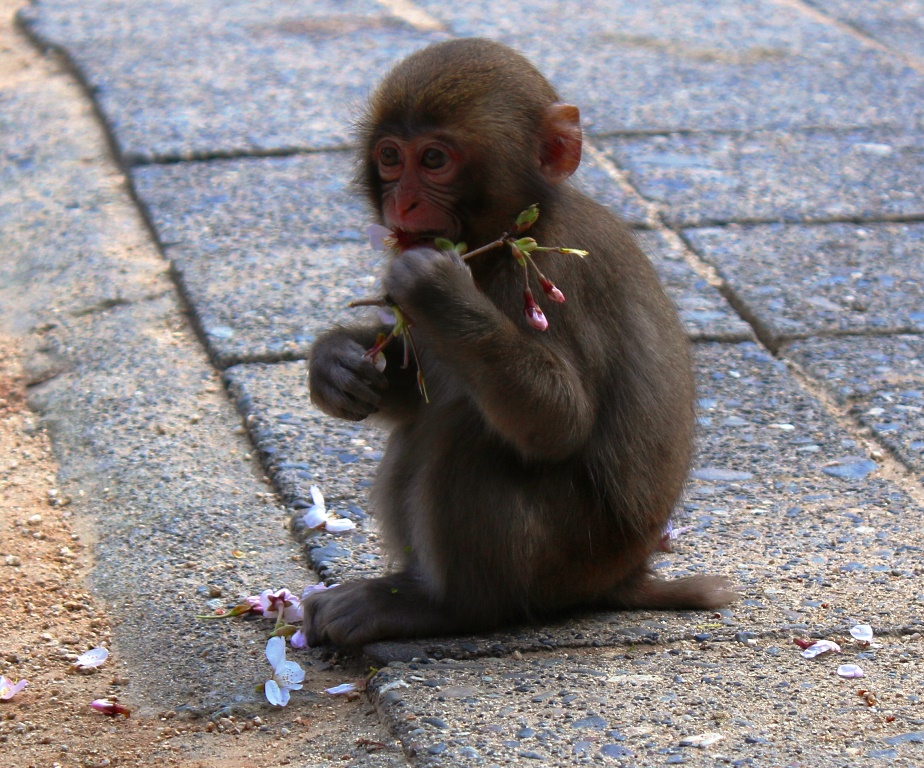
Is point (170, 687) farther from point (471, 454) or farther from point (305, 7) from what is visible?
point (305, 7)

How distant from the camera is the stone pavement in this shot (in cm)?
304

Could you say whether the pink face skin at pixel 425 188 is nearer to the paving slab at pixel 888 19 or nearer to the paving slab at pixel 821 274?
the paving slab at pixel 821 274

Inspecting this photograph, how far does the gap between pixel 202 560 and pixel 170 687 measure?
0.55 metres

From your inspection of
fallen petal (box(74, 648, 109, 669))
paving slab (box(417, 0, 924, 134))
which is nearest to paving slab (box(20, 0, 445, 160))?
paving slab (box(417, 0, 924, 134))

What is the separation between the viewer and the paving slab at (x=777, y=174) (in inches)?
233

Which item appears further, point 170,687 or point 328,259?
point 328,259

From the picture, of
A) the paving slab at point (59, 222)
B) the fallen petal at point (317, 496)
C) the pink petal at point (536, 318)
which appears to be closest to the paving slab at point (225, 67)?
the paving slab at point (59, 222)

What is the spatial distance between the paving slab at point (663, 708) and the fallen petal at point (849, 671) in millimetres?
16

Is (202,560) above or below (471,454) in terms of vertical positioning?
below

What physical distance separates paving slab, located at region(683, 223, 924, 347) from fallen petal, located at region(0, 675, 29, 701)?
9.43ft

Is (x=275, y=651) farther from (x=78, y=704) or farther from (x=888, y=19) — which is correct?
(x=888, y=19)

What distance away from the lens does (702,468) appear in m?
4.15

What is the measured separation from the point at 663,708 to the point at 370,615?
2.46ft

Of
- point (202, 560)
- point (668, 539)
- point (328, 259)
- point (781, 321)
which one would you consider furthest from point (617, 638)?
point (328, 259)
